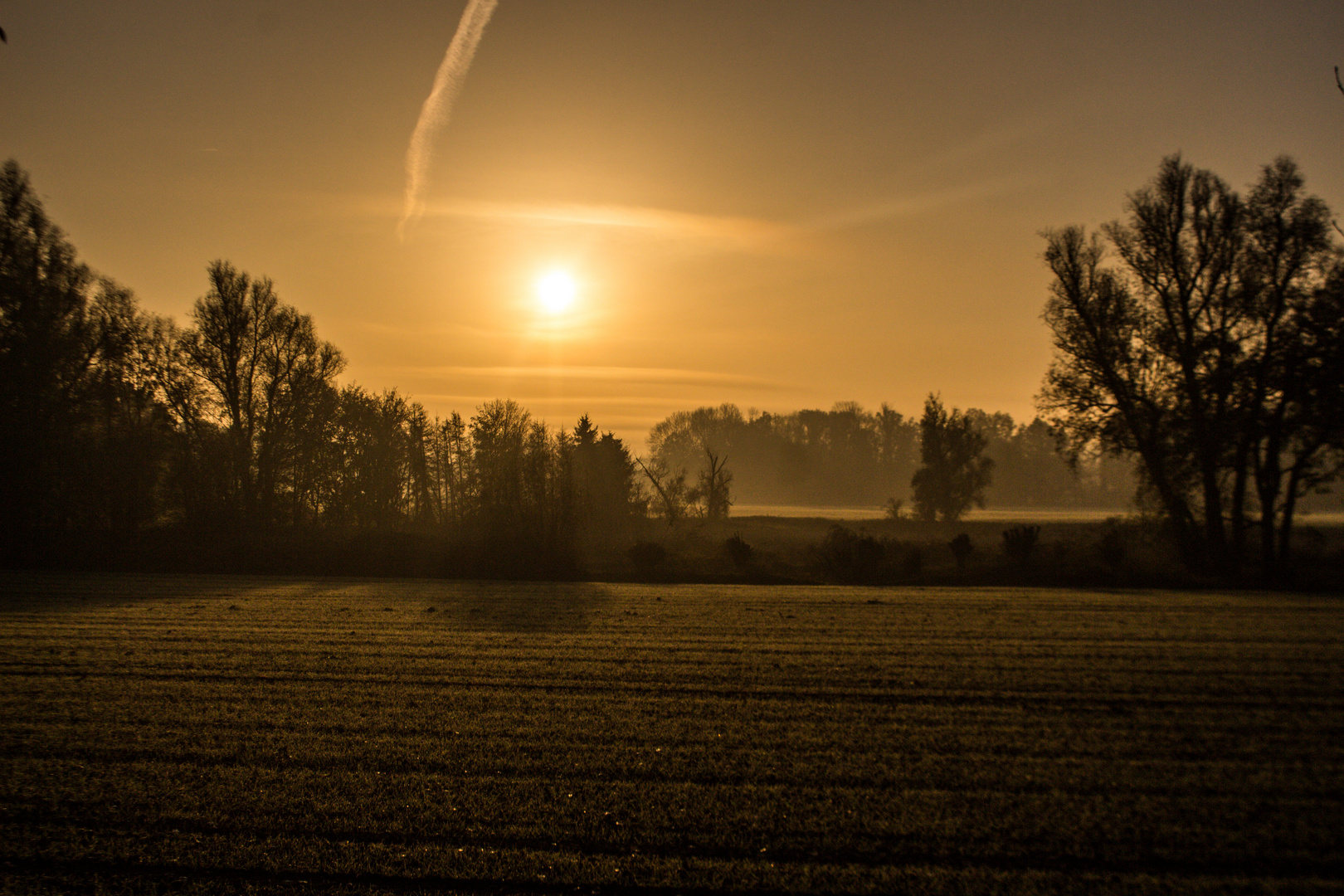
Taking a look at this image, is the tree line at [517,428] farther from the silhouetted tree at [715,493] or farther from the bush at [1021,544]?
the silhouetted tree at [715,493]

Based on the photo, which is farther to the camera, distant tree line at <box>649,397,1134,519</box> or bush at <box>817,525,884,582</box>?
distant tree line at <box>649,397,1134,519</box>

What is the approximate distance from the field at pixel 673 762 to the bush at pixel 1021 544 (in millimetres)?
13526

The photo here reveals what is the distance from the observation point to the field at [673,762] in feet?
17.8

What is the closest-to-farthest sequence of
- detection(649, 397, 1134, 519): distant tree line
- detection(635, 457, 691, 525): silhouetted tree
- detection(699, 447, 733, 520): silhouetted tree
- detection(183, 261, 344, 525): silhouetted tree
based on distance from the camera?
1. detection(183, 261, 344, 525): silhouetted tree
2. detection(635, 457, 691, 525): silhouetted tree
3. detection(699, 447, 733, 520): silhouetted tree
4. detection(649, 397, 1134, 519): distant tree line

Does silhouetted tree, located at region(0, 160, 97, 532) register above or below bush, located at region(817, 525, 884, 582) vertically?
above

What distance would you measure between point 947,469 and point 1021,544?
3276 cm

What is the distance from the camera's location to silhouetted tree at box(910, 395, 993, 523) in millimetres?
60375

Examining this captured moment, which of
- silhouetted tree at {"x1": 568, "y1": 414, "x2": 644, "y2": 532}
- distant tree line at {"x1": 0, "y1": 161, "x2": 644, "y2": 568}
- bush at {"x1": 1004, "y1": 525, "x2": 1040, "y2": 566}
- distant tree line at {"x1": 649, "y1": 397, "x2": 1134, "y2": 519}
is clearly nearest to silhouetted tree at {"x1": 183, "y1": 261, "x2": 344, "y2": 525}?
distant tree line at {"x1": 0, "y1": 161, "x2": 644, "y2": 568}

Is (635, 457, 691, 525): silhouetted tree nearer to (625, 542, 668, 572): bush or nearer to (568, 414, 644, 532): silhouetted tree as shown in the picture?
(568, 414, 644, 532): silhouetted tree

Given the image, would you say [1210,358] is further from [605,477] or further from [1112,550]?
[605,477]

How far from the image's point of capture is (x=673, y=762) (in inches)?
297

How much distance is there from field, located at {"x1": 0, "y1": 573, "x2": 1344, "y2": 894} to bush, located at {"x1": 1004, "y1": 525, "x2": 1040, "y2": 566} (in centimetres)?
1353

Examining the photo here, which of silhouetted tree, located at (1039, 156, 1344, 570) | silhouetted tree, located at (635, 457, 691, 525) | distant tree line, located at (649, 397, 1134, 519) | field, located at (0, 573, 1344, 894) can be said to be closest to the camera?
field, located at (0, 573, 1344, 894)

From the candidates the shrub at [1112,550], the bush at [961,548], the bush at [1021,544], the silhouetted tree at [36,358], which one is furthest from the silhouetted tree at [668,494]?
the silhouetted tree at [36,358]
